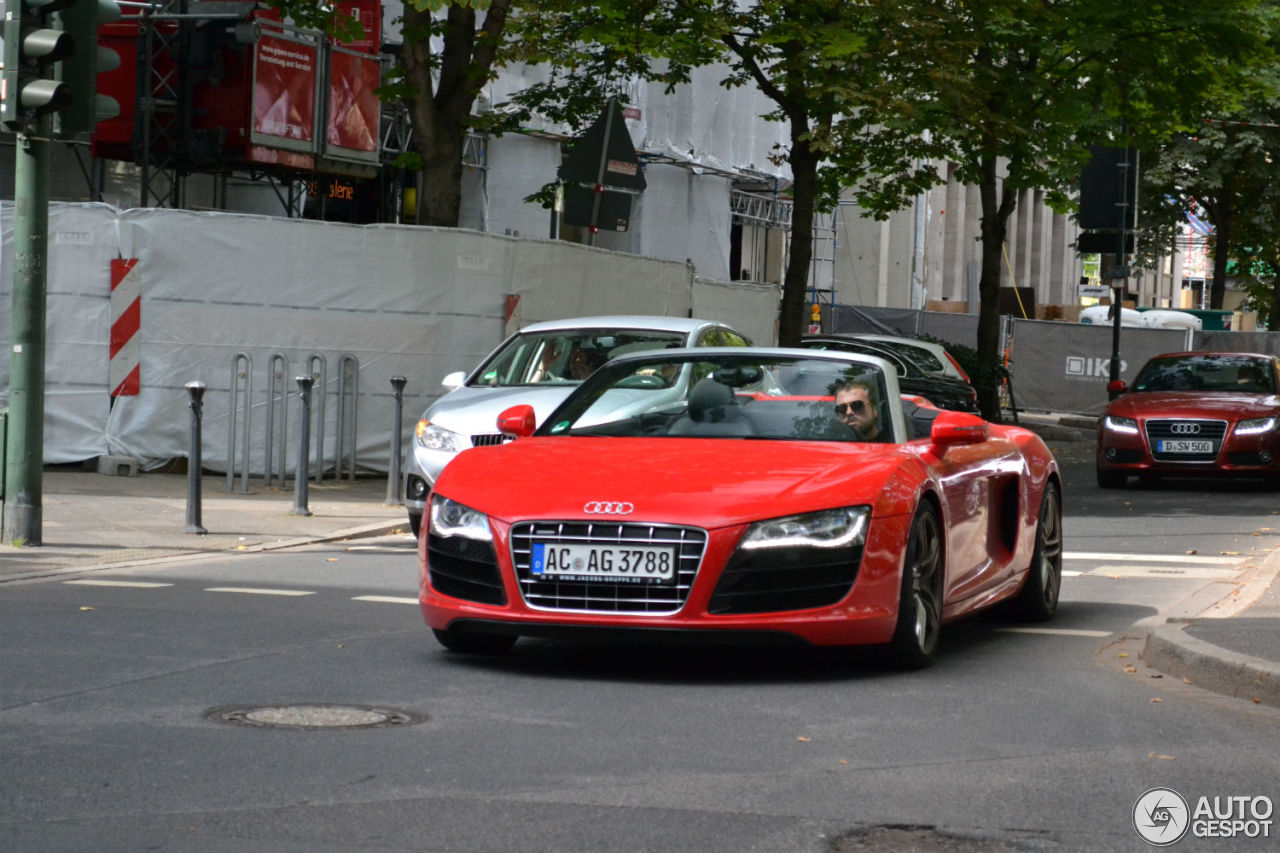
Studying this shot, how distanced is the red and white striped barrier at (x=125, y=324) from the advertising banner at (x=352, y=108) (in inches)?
394

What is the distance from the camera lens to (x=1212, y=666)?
776cm

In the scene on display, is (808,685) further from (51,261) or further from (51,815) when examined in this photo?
(51,261)

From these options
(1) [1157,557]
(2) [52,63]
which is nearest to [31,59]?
(2) [52,63]

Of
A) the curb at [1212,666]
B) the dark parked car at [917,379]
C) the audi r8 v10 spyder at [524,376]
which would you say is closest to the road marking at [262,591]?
the audi r8 v10 spyder at [524,376]

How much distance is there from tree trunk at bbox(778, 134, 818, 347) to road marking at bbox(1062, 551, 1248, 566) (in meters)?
11.2

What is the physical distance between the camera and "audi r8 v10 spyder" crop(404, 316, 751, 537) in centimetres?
1335

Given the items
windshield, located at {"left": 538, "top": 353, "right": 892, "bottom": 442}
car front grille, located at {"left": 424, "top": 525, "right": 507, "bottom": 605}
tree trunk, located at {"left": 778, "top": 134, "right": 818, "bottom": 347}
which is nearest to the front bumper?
car front grille, located at {"left": 424, "top": 525, "right": 507, "bottom": 605}

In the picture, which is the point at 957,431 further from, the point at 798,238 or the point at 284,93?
the point at 284,93

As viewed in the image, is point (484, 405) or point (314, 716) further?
point (484, 405)

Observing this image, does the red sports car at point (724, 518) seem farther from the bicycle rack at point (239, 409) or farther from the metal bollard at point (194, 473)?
the bicycle rack at point (239, 409)

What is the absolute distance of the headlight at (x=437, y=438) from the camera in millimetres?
13328

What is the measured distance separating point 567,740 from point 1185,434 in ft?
50.0

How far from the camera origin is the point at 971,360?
105 ft

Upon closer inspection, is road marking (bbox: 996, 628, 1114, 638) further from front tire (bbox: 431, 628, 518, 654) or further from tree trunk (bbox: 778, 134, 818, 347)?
tree trunk (bbox: 778, 134, 818, 347)
